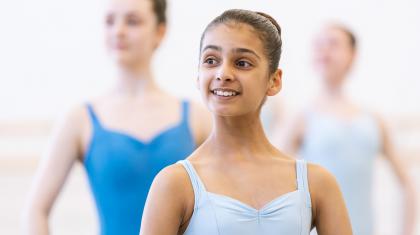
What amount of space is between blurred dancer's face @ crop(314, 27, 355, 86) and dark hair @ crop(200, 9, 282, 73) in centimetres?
213

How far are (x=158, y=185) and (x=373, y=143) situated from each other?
2.16m

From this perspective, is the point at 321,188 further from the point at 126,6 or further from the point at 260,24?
the point at 126,6

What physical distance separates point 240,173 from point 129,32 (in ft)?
3.65

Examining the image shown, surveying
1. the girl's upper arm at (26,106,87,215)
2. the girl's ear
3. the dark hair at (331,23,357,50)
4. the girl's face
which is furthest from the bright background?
the girl's face

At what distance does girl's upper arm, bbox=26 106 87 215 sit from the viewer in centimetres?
261

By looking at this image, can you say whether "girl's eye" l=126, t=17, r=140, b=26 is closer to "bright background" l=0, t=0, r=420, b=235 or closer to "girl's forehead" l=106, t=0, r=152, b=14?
"girl's forehead" l=106, t=0, r=152, b=14

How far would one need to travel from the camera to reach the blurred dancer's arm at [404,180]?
3.79 meters

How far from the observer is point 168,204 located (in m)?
1.78

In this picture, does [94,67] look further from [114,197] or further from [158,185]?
[158,185]

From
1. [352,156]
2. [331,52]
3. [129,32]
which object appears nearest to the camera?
[129,32]

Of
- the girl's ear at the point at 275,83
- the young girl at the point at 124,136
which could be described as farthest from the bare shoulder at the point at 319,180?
the young girl at the point at 124,136

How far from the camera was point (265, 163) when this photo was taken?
1.88 metres

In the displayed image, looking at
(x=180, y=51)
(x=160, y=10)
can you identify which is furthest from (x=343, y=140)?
(x=180, y=51)

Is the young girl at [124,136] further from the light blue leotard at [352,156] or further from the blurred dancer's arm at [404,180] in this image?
the blurred dancer's arm at [404,180]
